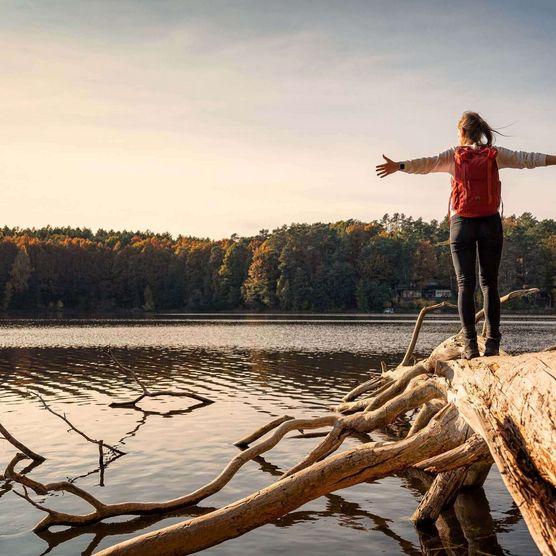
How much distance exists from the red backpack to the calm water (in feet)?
16.8

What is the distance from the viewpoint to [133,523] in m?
10.2

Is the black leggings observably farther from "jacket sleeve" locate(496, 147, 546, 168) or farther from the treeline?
the treeline

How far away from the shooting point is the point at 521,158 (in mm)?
6332

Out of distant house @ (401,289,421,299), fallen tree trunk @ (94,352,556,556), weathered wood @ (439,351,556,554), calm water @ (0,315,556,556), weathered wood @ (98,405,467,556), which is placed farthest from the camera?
distant house @ (401,289,421,299)

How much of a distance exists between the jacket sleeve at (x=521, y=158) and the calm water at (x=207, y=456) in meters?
5.44

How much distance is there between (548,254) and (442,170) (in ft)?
398

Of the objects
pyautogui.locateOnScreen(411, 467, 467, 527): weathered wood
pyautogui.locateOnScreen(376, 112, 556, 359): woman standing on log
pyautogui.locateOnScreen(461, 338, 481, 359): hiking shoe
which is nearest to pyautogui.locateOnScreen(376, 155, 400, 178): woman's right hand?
pyautogui.locateOnScreen(376, 112, 556, 359): woman standing on log

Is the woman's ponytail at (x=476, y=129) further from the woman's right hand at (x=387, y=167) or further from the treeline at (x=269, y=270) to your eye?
the treeline at (x=269, y=270)

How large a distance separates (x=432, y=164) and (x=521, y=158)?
81cm

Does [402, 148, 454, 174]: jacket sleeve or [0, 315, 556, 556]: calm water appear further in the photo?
[0, 315, 556, 556]: calm water

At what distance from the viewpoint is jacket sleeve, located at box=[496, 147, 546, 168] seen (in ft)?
20.8

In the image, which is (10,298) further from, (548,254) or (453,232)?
(453,232)

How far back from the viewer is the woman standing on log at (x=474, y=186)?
6.28m

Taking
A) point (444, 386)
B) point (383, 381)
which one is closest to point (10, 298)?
point (383, 381)
